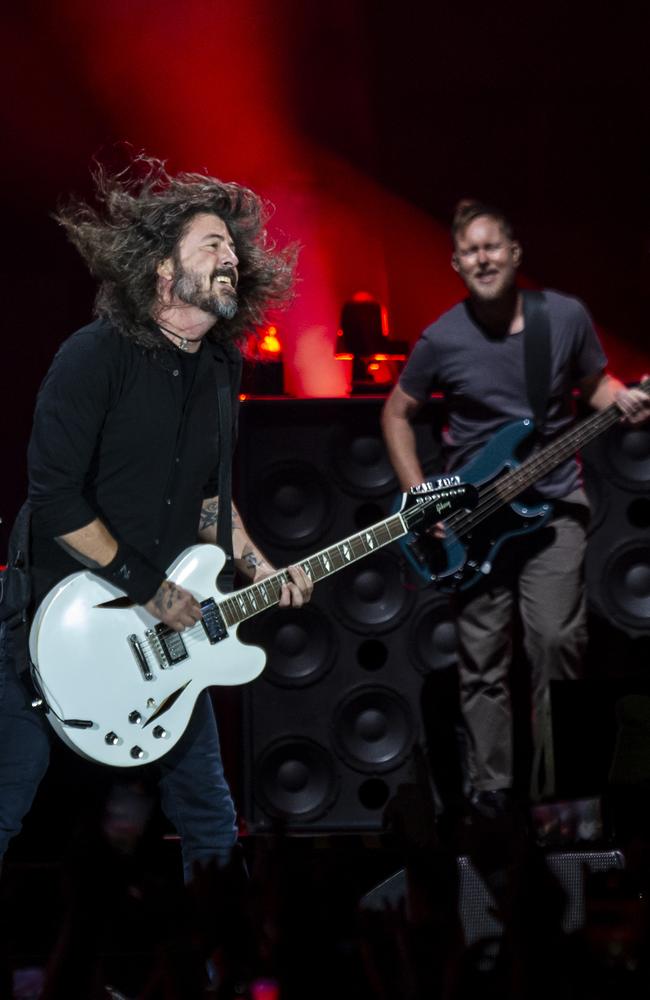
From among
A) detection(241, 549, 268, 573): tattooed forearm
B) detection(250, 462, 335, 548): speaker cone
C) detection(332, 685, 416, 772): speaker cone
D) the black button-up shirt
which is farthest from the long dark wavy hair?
detection(332, 685, 416, 772): speaker cone

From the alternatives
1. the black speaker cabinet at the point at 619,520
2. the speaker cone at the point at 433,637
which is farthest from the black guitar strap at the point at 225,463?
the black speaker cabinet at the point at 619,520

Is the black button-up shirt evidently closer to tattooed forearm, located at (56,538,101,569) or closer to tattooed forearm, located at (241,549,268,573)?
tattooed forearm, located at (56,538,101,569)

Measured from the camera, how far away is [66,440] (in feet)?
9.78

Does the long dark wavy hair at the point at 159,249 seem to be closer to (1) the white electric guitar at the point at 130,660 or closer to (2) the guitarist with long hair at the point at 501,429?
(1) the white electric guitar at the point at 130,660

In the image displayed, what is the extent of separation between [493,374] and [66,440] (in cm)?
174

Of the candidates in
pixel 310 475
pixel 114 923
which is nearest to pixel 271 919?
pixel 114 923

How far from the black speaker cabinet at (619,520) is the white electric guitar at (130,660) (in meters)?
1.70

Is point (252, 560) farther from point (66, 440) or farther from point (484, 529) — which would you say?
point (484, 529)

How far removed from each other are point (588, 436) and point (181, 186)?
1.60 m

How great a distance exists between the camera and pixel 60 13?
5.24 metres

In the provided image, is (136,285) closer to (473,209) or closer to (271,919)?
(473,209)

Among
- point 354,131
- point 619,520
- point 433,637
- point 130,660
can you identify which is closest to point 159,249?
point 130,660

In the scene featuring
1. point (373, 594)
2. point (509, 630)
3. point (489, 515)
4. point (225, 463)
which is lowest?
point (509, 630)

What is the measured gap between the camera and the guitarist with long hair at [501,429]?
13.7 feet
